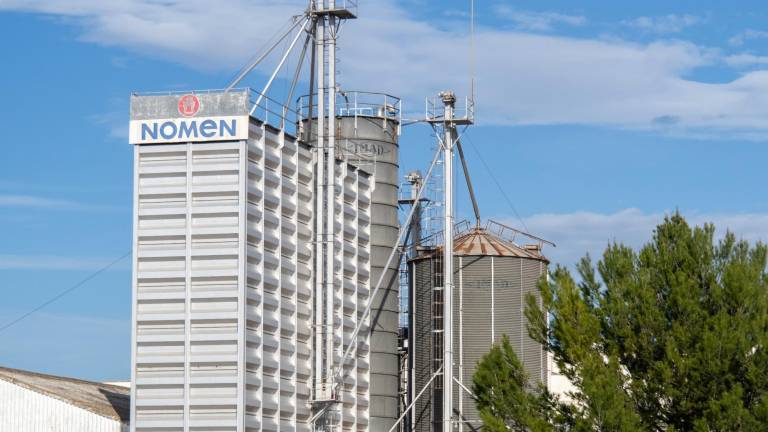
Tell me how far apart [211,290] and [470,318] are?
13267 mm

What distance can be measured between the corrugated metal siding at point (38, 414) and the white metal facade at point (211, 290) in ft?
18.4

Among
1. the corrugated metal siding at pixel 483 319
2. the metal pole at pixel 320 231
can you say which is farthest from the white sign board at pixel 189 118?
the corrugated metal siding at pixel 483 319

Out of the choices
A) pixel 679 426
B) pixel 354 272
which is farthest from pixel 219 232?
pixel 679 426

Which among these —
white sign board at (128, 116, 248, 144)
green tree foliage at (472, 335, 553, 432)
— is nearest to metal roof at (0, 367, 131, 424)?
white sign board at (128, 116, 248, 144)

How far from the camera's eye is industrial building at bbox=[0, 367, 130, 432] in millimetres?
37344

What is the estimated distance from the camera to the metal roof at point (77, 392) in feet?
125

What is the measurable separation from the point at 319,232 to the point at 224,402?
21.0ft

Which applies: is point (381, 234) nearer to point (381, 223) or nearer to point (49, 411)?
point (381, 223)

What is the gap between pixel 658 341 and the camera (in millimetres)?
37750

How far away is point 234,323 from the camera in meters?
32.3

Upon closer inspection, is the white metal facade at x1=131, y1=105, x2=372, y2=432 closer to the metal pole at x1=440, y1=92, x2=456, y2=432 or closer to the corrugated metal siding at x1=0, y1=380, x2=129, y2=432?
the corrugated metal siding at x1=0, y1=380, x2=129, y2=432

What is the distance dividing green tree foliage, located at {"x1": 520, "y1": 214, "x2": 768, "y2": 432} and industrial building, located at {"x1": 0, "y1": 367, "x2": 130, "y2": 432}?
11.0 metres

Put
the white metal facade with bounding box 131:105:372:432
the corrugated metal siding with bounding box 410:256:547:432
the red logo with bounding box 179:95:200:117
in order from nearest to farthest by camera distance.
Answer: the white metal facade with bounding box 131:105:372:432
the red logo with bounding box 179:95:200:117
the corrugated metal siding with bounding box 410:256:547:432

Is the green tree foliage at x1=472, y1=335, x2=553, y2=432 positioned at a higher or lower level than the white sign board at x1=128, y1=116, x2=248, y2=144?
lower
